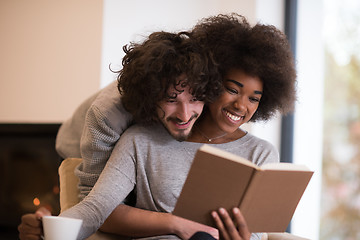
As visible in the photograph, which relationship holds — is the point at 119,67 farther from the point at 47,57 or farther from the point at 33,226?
the point at 33,226

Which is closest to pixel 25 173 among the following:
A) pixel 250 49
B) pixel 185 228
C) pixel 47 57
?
pixel 47 57

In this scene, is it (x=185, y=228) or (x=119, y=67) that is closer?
(x=185, y=228)

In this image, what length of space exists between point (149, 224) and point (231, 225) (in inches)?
12.3

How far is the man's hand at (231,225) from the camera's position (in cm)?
136

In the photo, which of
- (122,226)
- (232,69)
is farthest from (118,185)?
(232,69)

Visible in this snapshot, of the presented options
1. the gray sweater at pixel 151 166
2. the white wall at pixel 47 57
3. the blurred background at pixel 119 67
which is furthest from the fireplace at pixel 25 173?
the gray sweater at pixel 151 166

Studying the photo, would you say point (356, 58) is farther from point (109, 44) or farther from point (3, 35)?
point (3, 35)

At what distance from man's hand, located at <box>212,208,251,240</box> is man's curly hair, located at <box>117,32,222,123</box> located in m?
0.39

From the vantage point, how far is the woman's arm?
1542 millimetres

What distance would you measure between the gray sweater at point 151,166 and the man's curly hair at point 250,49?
0.89 ft

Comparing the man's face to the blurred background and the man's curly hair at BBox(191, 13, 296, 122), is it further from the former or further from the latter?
the blurred background

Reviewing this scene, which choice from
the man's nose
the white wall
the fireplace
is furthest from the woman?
→ the fireplace

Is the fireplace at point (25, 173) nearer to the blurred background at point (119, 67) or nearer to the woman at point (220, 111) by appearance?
the blurred background at point (119, 67)

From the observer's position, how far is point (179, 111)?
156 cm
